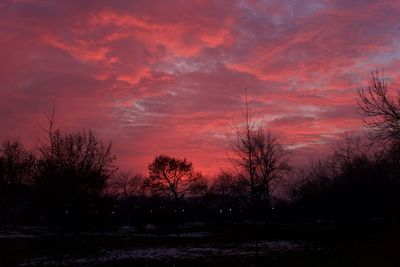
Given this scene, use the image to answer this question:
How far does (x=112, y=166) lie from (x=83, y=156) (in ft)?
15.4

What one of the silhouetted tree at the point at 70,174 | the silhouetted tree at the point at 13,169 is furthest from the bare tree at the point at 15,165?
the silhouetted tree at the point at 70,174

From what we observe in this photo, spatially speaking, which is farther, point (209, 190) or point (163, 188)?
point (209, 190)

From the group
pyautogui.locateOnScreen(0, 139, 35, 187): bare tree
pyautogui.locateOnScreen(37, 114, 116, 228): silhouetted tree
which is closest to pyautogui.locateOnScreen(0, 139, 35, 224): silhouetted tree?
pyautogui.locateOnScreen(0, 139, 35, 187): bare tree

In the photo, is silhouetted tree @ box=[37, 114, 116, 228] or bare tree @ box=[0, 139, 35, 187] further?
bare tree @ box=[0, 139, 35, 187]

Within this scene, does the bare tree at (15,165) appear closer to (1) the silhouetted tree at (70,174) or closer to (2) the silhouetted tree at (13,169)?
(2) the silhouetted tree at (13,169)

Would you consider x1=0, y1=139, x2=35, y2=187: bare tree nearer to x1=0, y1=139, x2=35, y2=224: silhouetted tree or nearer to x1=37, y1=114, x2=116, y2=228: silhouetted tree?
x1=0, y1=139, x2=35, y2=224: silhouetted tree

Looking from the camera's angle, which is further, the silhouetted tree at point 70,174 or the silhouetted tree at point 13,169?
the silhouetted tree at point 13,169

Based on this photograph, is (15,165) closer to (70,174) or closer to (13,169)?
(13,169)

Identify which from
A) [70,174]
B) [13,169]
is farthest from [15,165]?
[70,174]

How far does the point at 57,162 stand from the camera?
17406 mm

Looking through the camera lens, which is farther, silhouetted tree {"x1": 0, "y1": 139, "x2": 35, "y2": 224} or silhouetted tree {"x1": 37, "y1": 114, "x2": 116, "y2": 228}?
silhouetted tree {"x1": 0, "y1": 139, "x2": 35, "y2": 224}

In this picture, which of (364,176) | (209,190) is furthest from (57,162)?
(209,190)

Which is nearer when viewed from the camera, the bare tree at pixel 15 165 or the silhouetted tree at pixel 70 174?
the silhouetted tree at pixel 70 174

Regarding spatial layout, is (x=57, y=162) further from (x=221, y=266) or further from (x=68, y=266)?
(x=221, y=266)
